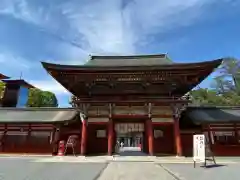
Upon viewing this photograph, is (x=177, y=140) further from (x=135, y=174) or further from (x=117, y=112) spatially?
(x=135, y=174)

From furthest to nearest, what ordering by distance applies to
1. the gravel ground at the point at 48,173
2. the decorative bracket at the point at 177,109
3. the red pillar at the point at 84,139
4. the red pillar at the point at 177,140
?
the decorative bracket at the point at 177,109 → the red pillar at the point at 84,139 → the red pillar at the point at 177,140 → the gravel ground at the point at 48,173

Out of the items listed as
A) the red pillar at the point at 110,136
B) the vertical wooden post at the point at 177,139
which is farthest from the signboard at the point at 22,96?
the vertical wooden post at the point at 177,139

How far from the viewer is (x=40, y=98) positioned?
195 ft

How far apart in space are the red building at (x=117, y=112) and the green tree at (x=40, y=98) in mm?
36926

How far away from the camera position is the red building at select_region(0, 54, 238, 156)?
17.6 metres

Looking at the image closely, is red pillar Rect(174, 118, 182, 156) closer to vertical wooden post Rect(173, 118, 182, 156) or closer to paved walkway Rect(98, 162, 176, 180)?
vertical wooden post Rect(173, 118, 182, 156)

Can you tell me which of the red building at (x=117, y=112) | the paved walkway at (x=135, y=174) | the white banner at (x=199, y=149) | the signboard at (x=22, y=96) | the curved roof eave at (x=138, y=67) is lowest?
the paved walkway at (x=135, y=174)

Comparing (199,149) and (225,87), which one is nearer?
(199,149)

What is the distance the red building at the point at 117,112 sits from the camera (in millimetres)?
17625

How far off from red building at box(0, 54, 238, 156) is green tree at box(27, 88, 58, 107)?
36926mm

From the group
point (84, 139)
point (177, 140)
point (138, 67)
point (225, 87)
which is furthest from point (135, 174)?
point (225, 87)

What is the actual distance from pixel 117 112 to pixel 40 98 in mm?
45772

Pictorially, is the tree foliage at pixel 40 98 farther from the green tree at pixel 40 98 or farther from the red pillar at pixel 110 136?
the red pillar at pixel 110 136

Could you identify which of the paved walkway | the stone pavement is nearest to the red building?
the stone pavement
